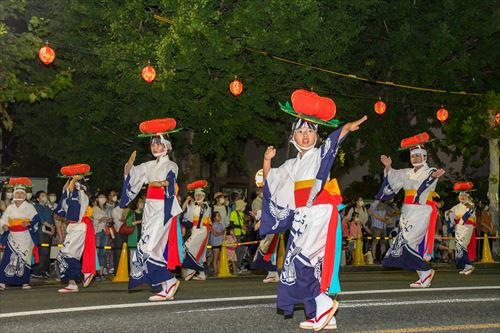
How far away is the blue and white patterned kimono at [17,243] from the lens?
14.3 m

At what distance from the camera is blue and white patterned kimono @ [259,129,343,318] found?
841cm

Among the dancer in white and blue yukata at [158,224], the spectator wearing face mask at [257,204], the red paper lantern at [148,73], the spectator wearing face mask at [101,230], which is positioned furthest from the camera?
the red paper lantern at [148,73]

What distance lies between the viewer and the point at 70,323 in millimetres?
8758

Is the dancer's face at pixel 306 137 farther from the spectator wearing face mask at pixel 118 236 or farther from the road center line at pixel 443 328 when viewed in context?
the spectator wearing face mask at pixel 118 236

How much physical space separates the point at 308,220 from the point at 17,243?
727 centimetres

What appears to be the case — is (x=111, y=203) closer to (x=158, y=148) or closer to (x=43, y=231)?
(x=43, y=231)

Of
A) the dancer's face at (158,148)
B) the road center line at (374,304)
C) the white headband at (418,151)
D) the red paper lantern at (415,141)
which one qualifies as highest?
the red paper lantern at (415,141)

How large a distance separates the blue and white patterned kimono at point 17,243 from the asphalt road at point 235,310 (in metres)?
0.73

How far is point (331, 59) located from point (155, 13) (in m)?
5.03

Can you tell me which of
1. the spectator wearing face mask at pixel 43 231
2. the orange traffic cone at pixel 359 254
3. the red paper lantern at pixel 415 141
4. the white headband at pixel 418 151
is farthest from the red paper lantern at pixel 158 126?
the orange traffic cone at pixel 359 254

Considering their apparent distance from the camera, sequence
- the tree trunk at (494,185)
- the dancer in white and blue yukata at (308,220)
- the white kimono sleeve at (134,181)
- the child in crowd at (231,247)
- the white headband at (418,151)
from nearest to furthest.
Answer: the dancer in white and blue yukata at (308,220), the white kimono sleeve at (134,181), the white headband at (418,151), the child in crowd at (231,247), the tree trunk at (494,185)

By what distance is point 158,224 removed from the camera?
1166 cm

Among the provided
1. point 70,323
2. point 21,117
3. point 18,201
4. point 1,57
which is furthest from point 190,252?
point 21,117

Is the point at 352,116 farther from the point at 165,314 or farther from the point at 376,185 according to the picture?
the point at 165,314
